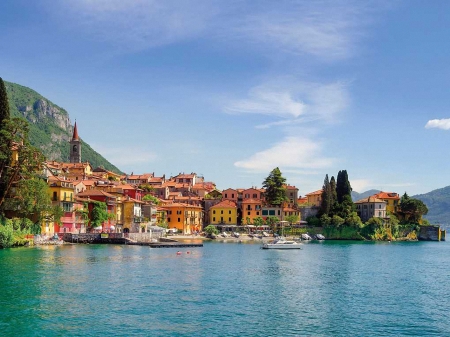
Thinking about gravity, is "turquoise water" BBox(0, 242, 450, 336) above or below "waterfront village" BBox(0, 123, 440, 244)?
below

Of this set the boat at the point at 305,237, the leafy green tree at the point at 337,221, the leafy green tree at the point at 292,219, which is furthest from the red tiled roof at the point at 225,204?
the leafy green tree at the point at 337,221

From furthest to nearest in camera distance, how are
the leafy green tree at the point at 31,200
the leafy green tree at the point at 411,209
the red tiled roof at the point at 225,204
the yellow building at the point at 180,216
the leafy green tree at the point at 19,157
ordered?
the red tiled roof at the point at 225,204, the leafy green tree at the point at 411,209, the yellow building at the point at 180,216, the leafy green tree at the point at 31,200, the leafy green tree at the point at 19,157

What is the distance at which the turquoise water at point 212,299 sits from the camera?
23.4m

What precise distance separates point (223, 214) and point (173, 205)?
41.7ft

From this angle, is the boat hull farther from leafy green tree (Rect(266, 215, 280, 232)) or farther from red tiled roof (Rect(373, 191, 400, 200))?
red tiled roof (Rect(373, 191, 400, 200))

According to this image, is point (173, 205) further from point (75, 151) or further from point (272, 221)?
point (75, 151)

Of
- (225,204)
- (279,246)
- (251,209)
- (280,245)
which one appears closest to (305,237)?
(251,209)

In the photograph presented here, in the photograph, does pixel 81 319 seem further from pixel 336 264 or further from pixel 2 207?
pixel 2 207

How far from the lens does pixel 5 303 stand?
27141mm

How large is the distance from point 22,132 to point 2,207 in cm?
944

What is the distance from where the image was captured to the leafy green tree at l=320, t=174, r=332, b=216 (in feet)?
352

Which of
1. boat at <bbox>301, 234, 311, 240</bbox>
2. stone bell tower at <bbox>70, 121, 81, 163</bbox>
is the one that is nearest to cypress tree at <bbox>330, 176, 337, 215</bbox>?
boat at <bbox>301, 234, 311, 240</bbox>

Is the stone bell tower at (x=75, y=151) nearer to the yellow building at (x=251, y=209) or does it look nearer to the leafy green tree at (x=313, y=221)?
the yellow building at (x=251, y=209)

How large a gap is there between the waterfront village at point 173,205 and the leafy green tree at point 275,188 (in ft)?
3.54
